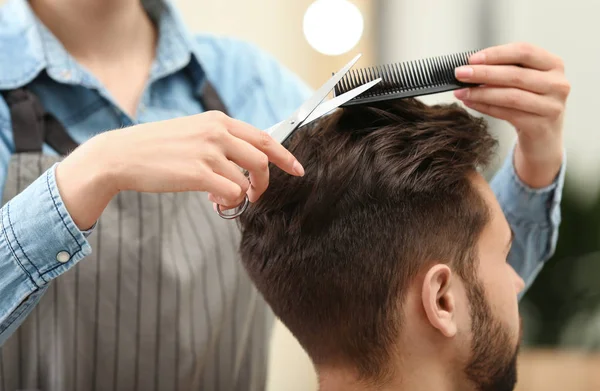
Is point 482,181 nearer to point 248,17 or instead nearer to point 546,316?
point 546,316

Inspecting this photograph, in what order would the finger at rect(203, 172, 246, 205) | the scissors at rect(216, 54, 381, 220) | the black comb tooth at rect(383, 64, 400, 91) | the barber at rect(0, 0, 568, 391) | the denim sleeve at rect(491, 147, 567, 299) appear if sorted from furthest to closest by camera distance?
the denim sleeve at rect(491, 147, 567, 299) → the barber at rect(0, 0, 568, 391) → the black comb tooth at rect(383, 64, 400, 91) → the scissors at rect(216, 54, 381, 220) → the finger at rect(203, 172, 246, 205)

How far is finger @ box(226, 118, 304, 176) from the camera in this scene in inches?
36.7

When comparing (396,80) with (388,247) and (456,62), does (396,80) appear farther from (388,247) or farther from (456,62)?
(388,247)

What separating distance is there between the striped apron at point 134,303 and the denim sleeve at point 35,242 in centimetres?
36

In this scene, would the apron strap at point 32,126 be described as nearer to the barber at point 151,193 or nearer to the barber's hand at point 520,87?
the barber at point 151,193

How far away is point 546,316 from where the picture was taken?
2.75 meters

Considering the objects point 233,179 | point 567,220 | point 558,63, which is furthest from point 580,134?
point 233,179

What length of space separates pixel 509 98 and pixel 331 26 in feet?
6.06

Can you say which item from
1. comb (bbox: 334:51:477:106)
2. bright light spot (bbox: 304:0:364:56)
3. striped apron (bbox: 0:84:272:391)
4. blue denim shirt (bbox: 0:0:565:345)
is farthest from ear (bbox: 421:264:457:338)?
bright light spot (bbox: 304:0:364:56)

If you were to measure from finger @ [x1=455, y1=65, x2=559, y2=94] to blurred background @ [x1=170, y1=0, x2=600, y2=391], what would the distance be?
5.13ft

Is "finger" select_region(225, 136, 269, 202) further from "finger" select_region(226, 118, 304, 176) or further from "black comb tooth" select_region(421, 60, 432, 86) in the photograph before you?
"black comb tooth" select_region(421, 60, 432, 86)

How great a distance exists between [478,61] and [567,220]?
173 centimetres

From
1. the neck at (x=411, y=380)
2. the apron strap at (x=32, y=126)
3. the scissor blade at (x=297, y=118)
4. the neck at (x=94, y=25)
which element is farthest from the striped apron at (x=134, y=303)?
the scissor blade at (x=297, y=118)

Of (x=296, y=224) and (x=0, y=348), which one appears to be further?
(x=0, y=348)
